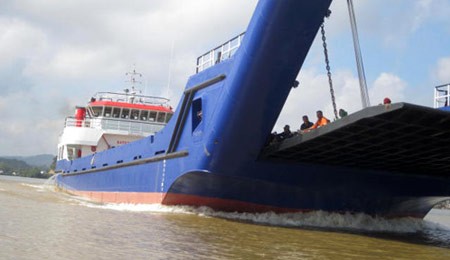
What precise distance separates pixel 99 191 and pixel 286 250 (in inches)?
498

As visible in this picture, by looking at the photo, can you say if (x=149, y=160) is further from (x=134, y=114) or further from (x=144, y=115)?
(x=134, y=114)

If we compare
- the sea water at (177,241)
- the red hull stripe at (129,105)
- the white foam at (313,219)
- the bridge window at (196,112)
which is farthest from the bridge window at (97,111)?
the sea water at (177,241)

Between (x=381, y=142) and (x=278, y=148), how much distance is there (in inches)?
78.6

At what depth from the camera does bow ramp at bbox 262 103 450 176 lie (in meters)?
7.84

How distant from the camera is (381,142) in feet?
30.8

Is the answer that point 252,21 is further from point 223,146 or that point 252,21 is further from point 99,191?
point 99,191

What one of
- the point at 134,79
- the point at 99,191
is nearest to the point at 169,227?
the point at 99,191

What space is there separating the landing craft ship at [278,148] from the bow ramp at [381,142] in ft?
0.07

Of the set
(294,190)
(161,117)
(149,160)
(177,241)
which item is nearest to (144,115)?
(161,117)

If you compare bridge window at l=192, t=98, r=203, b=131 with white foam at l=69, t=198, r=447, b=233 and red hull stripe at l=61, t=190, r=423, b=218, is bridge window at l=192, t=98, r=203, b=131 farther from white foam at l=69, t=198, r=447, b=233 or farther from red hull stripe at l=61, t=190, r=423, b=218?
white foam at l=69, t=198, r=447, b=233

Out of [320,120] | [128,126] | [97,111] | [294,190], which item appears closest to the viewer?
[320,120]

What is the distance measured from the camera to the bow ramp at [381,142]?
784 cm

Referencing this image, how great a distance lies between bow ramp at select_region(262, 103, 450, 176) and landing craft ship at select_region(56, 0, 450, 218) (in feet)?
0.07

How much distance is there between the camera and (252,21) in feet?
31.1
